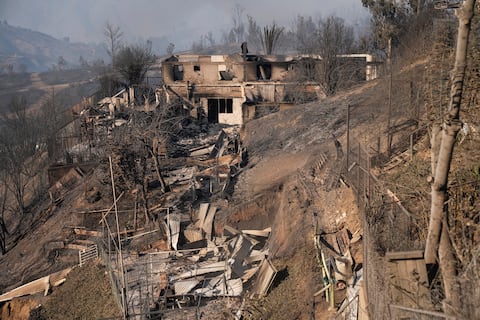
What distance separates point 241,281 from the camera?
430 inches

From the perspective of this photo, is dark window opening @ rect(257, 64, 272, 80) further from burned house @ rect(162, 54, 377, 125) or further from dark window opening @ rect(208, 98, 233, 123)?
dark window opening @ rect(208, 98, 233, 123)

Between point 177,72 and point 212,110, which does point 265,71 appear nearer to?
point 212,110

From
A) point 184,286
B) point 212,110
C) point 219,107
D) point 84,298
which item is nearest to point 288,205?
point 184,286

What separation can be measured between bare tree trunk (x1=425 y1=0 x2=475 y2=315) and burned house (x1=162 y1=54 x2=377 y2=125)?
69.9 ft

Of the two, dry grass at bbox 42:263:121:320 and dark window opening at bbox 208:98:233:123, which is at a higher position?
dark window opening at bbox 208:98:233:123

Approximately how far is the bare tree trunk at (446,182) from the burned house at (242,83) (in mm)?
21301

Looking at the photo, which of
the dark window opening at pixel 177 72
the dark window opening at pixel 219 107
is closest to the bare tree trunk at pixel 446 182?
the dark window opening at pixel 219 107

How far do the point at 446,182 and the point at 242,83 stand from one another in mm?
25042

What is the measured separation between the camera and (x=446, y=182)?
17.8 feet

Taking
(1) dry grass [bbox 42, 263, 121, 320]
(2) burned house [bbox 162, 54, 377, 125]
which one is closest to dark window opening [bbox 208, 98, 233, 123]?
(2) burned house [bbox 162, 54, 377, 125]

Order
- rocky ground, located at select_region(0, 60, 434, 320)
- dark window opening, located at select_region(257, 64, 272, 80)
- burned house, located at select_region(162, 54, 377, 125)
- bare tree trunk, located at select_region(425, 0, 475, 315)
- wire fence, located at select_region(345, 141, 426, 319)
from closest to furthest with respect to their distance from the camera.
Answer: bare tree trunk, located at select_region(425, 0, 475, 315)
wire fence, located at select_region(345, 141, 426, 319)
rocky ground, located at select_region(0, 60, 434, 320)
burned house, located at select_region(162, 54, 377, 125)
dark window opening, located at select_region(257, 64, 272, 80)

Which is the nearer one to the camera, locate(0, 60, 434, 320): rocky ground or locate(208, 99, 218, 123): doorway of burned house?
locate(0, 60, 434, 320): rocky ground

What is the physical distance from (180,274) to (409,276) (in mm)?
7156

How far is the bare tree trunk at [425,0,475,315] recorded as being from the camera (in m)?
5.09
